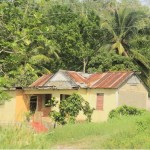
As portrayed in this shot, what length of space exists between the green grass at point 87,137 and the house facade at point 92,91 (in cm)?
838

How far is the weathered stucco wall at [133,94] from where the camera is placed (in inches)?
945

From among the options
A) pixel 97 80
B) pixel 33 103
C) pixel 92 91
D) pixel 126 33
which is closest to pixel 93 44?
pixel 126 33

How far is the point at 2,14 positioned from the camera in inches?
417

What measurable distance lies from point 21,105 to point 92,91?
17.1 feet

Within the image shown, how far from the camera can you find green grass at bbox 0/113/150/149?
983cm

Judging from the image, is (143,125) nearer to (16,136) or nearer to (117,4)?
(16,136)

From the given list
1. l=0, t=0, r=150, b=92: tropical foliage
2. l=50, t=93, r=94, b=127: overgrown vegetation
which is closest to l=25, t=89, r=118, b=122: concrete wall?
l=50, t=93, r=94, b=127: overgrown vegetation

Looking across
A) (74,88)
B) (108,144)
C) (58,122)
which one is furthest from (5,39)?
(74,88)

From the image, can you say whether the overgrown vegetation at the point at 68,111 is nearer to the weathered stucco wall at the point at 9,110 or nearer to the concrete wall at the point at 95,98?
the concrete wall at the point at 95,98

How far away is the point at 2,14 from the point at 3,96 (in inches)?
88.7

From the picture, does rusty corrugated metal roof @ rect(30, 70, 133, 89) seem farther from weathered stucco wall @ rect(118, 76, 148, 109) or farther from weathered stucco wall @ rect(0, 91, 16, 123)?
weathered stucco wall @ rect(0, 91, 16, 123)

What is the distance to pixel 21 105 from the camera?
26688mm

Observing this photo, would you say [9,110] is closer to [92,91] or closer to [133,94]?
[92,91]

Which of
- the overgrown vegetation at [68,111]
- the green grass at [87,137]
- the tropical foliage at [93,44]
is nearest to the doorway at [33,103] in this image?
the tropical foliage at [93,44]
